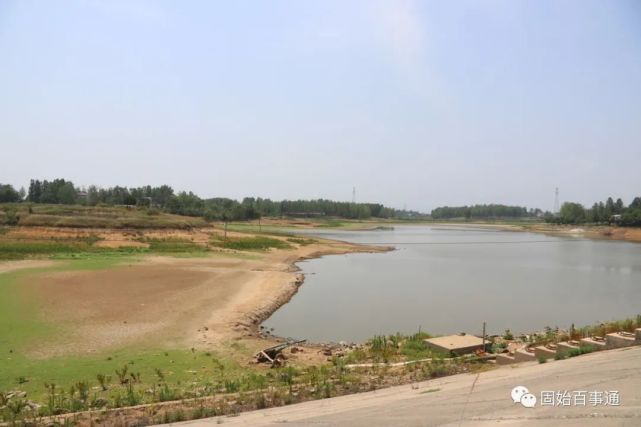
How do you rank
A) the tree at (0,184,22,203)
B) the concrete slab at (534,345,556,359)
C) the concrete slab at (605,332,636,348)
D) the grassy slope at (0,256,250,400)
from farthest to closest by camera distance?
1. the tree at (0,184,22,203)
2. the grassy slope at (0,256,250,400)
3. the concrete slab at (534,345,556,359)
4. the concrete slab at (605,332,636,348)

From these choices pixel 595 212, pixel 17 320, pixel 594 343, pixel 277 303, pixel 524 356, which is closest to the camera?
pixel 594 343

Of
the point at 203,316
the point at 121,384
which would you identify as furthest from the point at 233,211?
the point at 121,384

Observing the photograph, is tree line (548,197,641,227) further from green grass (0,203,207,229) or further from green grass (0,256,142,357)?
green grass (0,256,142,357)

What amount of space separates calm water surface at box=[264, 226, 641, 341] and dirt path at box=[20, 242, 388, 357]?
1.80 m

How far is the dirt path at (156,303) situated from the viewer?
15.1 metres

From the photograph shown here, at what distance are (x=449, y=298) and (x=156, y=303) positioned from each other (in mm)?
14488

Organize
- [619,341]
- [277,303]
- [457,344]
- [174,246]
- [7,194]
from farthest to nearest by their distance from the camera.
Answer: [7,194] → [174,246] → [277,303] → [457,344] → [619,341]

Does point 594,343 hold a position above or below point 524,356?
above

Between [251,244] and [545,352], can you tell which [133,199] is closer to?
[251,244]

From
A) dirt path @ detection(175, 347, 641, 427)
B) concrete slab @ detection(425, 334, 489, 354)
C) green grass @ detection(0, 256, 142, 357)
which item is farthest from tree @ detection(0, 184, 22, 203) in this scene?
dirt path @ detection(175, 347, 641, 427)

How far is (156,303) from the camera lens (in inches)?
806

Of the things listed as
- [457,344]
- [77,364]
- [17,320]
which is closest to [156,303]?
[17,320]

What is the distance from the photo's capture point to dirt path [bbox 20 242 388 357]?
15117 millimetres

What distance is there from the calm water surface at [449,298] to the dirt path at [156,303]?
1.80 m
